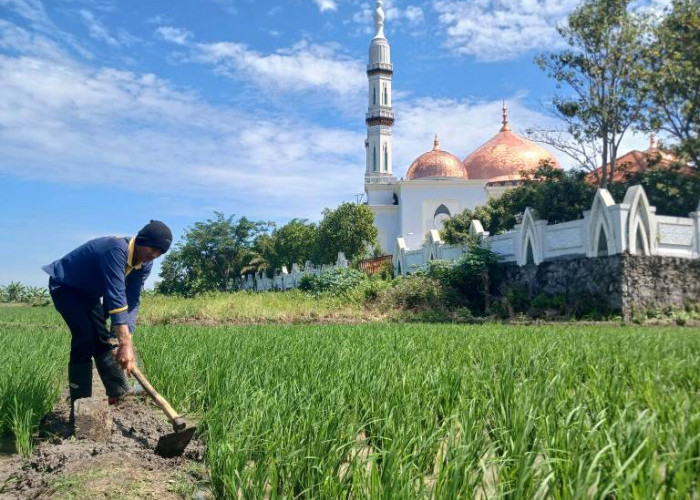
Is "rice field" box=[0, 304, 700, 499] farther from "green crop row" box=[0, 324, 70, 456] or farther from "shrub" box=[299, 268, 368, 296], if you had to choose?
"shrub" box=[299, 268, 368, 296]

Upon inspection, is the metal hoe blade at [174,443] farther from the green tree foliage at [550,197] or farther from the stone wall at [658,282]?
the green tree foliage at [550,197]

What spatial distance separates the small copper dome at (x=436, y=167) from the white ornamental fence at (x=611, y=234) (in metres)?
23.0

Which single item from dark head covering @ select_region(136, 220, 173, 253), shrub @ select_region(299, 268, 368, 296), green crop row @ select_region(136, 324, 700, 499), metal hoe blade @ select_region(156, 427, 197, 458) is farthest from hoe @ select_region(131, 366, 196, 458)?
shrub @ select_region(299, 268, 368, 296)

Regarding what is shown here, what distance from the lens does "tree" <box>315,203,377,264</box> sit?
28578 millimetres

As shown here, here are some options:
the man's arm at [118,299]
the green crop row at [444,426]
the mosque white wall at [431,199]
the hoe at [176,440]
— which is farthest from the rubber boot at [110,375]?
the mosque white wall at [431,199]

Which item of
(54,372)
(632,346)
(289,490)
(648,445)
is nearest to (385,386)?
(289,490)

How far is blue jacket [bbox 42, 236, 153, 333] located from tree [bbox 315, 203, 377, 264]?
24.8 metres

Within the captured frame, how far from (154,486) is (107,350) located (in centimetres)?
171

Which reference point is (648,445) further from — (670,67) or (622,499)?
(670,67)

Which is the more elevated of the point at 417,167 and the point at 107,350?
the point at 417,167

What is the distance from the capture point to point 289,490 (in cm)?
183

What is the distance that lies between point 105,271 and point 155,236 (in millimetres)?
333

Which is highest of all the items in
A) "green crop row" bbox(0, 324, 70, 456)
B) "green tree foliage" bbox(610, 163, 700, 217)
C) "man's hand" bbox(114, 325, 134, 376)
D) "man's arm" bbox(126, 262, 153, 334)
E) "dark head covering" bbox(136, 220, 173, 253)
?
"green tree foliage" bbox(610, 163, 700, 217)

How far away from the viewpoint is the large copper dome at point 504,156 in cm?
3562
